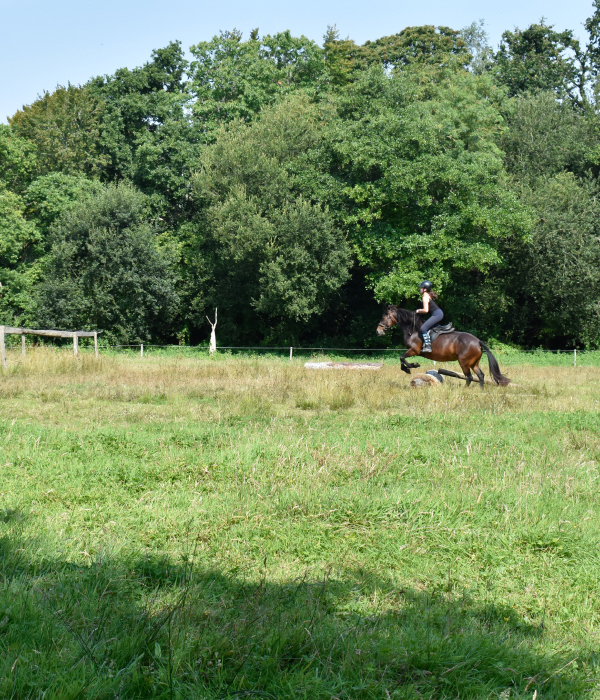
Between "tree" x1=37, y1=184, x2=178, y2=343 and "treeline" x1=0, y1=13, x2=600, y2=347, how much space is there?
0.12 meters

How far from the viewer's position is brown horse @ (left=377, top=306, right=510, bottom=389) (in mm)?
14938

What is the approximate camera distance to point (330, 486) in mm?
6500

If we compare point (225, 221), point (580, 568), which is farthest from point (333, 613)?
point (225, 221)

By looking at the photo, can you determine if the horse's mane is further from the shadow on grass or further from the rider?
the shadow on grass

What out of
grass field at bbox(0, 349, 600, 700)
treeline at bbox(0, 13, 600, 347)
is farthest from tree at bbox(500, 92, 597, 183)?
grass field at bbox(0, 349, 600, 700)

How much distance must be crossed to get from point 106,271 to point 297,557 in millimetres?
31047

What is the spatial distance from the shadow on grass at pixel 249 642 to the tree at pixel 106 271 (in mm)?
30743

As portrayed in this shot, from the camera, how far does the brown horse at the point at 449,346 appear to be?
14.9 metres

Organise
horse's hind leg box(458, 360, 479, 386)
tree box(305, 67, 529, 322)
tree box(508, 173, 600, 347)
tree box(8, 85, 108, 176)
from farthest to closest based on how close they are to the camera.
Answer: tree box(8, 85, 108, 176)
tree box(508, 173, 600, 347)
tree box(305, 67, 529, 322)
horse's hind leg box(458, 360, 479, 386)

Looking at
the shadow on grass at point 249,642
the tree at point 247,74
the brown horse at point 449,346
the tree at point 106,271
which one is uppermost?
the tree at point 247,74

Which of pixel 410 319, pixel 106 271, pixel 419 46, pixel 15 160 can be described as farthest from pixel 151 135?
pixel 410 319

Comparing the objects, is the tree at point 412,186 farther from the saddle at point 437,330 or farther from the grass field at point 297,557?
the grass field at point 297,557

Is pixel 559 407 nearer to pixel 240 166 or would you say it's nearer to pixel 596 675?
pixel 596 675

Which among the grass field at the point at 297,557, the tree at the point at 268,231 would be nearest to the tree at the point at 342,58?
the tree at the point at 268,231
